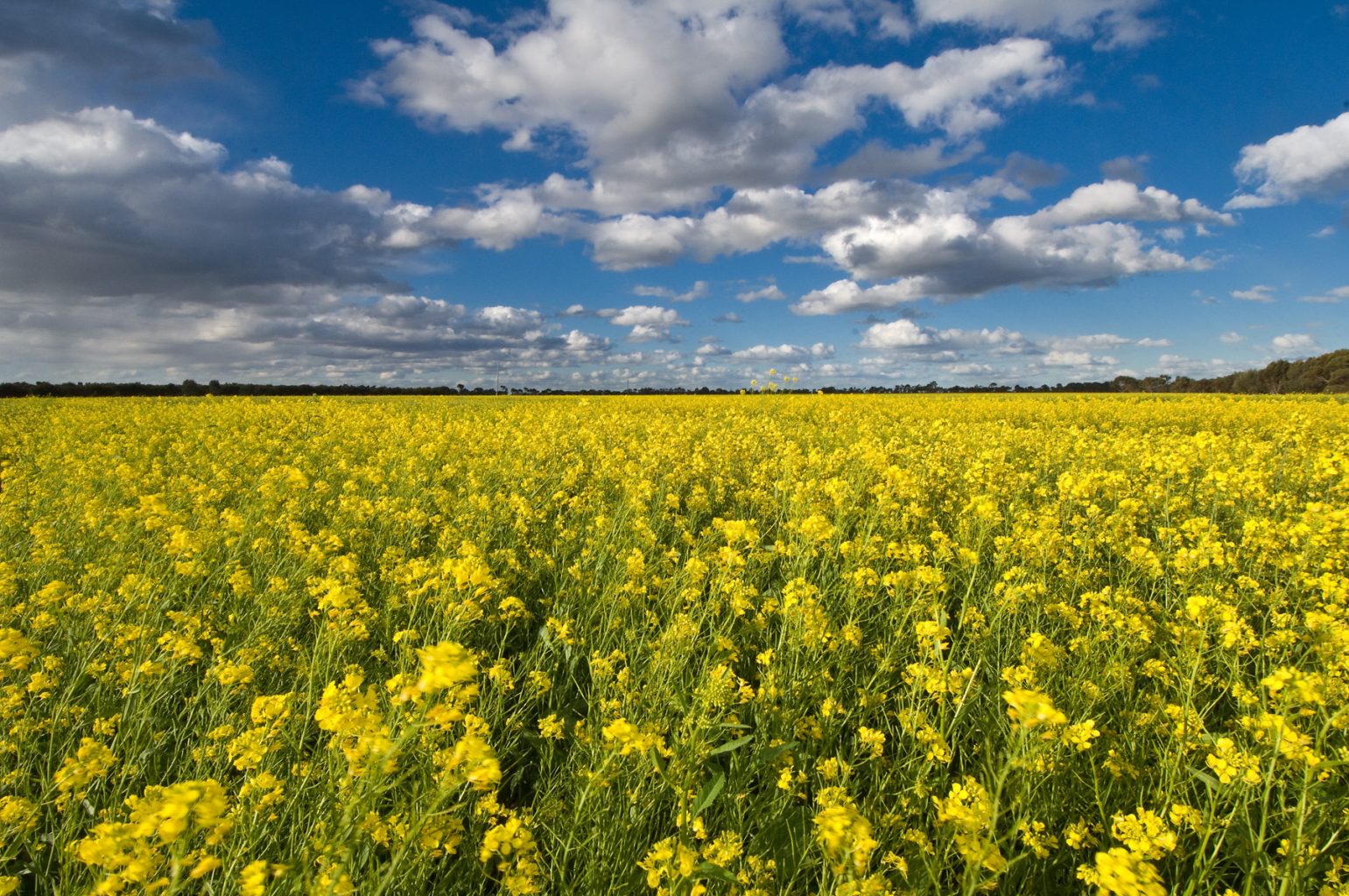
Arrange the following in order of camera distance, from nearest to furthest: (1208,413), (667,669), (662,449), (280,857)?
1. (280,857)
2. (667,669)
3. (662,449)
4. (1208,413)

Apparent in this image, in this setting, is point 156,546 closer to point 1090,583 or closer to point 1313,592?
point 1090,583

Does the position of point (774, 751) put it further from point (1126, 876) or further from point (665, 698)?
point (1126, 876)

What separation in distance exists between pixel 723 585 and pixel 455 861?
1.59 metres

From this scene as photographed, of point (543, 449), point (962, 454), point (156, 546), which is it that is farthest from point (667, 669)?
point (962, 454)

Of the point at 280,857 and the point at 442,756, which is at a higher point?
the point at 442,756

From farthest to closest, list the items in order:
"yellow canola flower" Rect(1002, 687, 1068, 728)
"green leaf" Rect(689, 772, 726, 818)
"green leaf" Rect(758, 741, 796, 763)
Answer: "green leaf" Rect(758, 741, 796, 763), "green leaf" Rect(689, 772, 726, 818), "yellow canola flower" Rect(1002, 687, 1068, 728)

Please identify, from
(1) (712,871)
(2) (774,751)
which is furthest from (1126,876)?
(2) (774,751)

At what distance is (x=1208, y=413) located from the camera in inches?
659

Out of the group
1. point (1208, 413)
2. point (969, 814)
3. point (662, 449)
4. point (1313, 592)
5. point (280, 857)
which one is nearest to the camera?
point (969, 814)

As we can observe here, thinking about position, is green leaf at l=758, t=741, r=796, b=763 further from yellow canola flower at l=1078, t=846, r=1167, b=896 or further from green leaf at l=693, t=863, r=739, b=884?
yellow canola flower at l=1078, t=846, r=1167, b=896

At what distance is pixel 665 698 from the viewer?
2.68m

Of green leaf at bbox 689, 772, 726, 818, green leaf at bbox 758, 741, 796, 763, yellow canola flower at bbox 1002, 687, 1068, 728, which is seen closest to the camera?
yellow canola flower at bbox 1002, 687, 1068, 728

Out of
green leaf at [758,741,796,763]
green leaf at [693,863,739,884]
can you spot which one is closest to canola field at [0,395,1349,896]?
green leaf at [693,863,739,884]

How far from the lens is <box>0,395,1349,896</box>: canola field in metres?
1.76
